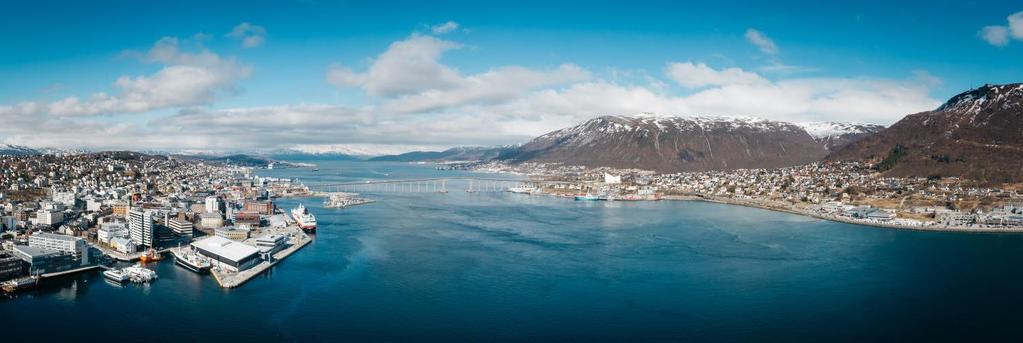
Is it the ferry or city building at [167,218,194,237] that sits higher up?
the ferry

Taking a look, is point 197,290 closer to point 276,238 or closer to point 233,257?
point 233,257

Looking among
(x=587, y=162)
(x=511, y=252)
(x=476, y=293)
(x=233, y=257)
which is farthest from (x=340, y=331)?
(x=587, y=162)

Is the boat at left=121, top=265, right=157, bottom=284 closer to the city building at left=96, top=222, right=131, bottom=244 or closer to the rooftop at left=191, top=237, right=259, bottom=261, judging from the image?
the rooftop at left=191, top=237, right=259, bottom=261

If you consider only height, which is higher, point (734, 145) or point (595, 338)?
point (734, 145)

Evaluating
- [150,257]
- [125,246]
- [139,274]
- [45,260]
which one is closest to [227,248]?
[150,257]

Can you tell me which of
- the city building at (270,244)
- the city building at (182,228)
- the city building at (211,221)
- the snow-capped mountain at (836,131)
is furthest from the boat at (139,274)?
the snow-capped mountain at (836,131)

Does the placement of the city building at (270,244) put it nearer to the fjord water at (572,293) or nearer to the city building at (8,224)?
the fjord water at (572,293)

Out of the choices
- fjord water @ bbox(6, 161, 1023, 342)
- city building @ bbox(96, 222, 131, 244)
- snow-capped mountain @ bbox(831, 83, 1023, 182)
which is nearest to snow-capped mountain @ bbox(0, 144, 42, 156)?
city building @ bbox(96, 222, 131, 244)
